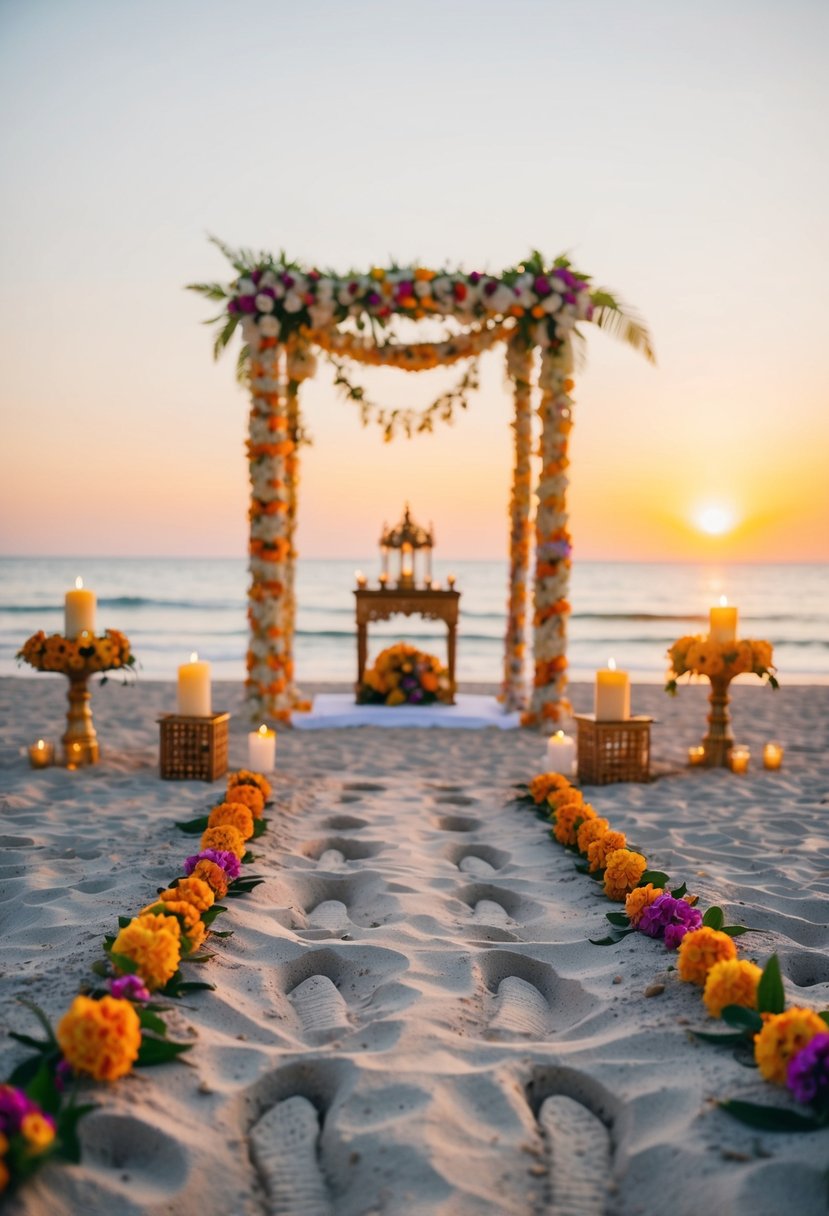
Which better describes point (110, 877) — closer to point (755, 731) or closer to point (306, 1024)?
point (306, 1024)

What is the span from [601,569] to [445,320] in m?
49.8

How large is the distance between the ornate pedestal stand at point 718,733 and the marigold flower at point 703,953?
435 centimetres

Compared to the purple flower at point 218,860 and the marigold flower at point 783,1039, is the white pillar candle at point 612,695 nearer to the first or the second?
the purple flower at point 218,860

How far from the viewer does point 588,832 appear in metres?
4.12

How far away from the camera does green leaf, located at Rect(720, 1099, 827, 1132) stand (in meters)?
1.83

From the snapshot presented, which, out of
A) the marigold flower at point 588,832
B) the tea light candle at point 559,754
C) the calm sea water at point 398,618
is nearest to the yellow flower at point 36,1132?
the marigold flower at point 588,832

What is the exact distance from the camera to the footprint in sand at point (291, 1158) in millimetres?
1754

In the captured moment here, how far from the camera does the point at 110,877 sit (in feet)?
12.2

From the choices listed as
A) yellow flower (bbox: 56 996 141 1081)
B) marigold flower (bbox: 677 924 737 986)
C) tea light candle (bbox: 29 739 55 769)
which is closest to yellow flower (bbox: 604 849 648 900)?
marigold flower (bbox: 677 924 737 986)

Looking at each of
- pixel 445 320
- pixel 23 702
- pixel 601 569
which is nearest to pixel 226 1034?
pixel 445 320

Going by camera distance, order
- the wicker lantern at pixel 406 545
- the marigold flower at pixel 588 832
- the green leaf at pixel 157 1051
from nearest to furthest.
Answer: the green leaf at pixel 157 1051
the marigold flower at pixel 588 832
the wicker lantern at pixel 406 545

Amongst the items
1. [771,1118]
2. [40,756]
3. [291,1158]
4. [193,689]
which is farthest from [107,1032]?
[40,756]

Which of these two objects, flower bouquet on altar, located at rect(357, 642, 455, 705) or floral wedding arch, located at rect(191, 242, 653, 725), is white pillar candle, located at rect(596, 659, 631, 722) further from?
flower bouquet on altar, located at rect(357, 642, 455, 705)

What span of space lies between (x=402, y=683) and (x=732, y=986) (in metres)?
8.16
